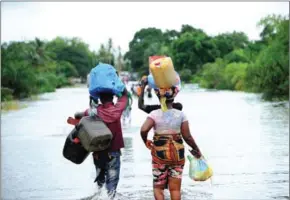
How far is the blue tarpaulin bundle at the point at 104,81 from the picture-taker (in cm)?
651

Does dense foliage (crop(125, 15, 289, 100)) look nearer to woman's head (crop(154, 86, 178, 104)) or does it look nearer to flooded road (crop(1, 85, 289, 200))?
flooded road (crop(1, 85, 289, 200))

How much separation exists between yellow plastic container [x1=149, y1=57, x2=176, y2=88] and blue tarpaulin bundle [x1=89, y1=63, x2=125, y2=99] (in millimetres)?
518

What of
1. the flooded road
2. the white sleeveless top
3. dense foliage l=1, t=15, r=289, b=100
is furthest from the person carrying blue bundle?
dense foliage l=1, t=15, r=289, b=100

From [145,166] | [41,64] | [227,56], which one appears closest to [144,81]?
[145,166]

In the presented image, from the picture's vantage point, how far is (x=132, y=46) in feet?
385

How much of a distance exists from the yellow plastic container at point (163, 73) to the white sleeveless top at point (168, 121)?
272 mm

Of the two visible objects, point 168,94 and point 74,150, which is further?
point 74,150

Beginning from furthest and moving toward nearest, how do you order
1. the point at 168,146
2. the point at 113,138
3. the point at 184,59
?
the point at 184,59
the point at 113,138
the point at 168,146

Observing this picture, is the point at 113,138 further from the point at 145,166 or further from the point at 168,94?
the point at 145,166

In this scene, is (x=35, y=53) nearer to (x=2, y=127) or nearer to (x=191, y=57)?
(x=191, y=57)

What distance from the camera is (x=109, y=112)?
6.51 meters

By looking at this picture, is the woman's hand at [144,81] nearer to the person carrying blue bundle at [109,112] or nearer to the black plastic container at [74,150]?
the person carrying blue bundle at [109,112]

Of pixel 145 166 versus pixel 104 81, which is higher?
pixel 104 81

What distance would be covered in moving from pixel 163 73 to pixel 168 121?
1.54 feet
